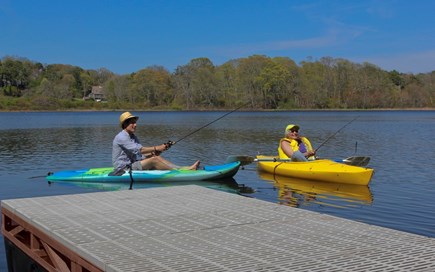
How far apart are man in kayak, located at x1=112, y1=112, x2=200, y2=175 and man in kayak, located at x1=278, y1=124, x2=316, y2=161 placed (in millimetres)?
3104

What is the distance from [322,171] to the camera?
14094mm

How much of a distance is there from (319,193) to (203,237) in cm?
840

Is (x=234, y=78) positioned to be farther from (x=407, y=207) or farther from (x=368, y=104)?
(x=407, y=207)

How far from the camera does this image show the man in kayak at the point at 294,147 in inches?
594

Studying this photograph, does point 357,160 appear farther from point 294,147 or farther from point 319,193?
point 319,193

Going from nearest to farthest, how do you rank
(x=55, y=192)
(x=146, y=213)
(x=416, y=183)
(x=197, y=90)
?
(x=146, y=213), (x=55, y=192), (x=416, y=183), (x=197, y=90)

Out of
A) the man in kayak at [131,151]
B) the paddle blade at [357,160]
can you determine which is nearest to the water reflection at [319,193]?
the paddle blade at [357,160]

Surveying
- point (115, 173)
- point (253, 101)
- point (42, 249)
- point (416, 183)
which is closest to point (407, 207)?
point (416, 183)

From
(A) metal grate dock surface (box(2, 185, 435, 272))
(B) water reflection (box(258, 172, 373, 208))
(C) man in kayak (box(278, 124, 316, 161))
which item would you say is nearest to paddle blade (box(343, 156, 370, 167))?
(C) man in kayak (box(278, 124, 316, 161))

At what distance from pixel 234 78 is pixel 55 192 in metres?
103

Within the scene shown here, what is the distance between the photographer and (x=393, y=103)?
384 ft

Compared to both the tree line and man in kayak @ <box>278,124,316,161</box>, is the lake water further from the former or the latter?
the tree line

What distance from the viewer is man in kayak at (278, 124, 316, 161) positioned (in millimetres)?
15086

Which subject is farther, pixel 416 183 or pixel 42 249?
pixel 416 183
